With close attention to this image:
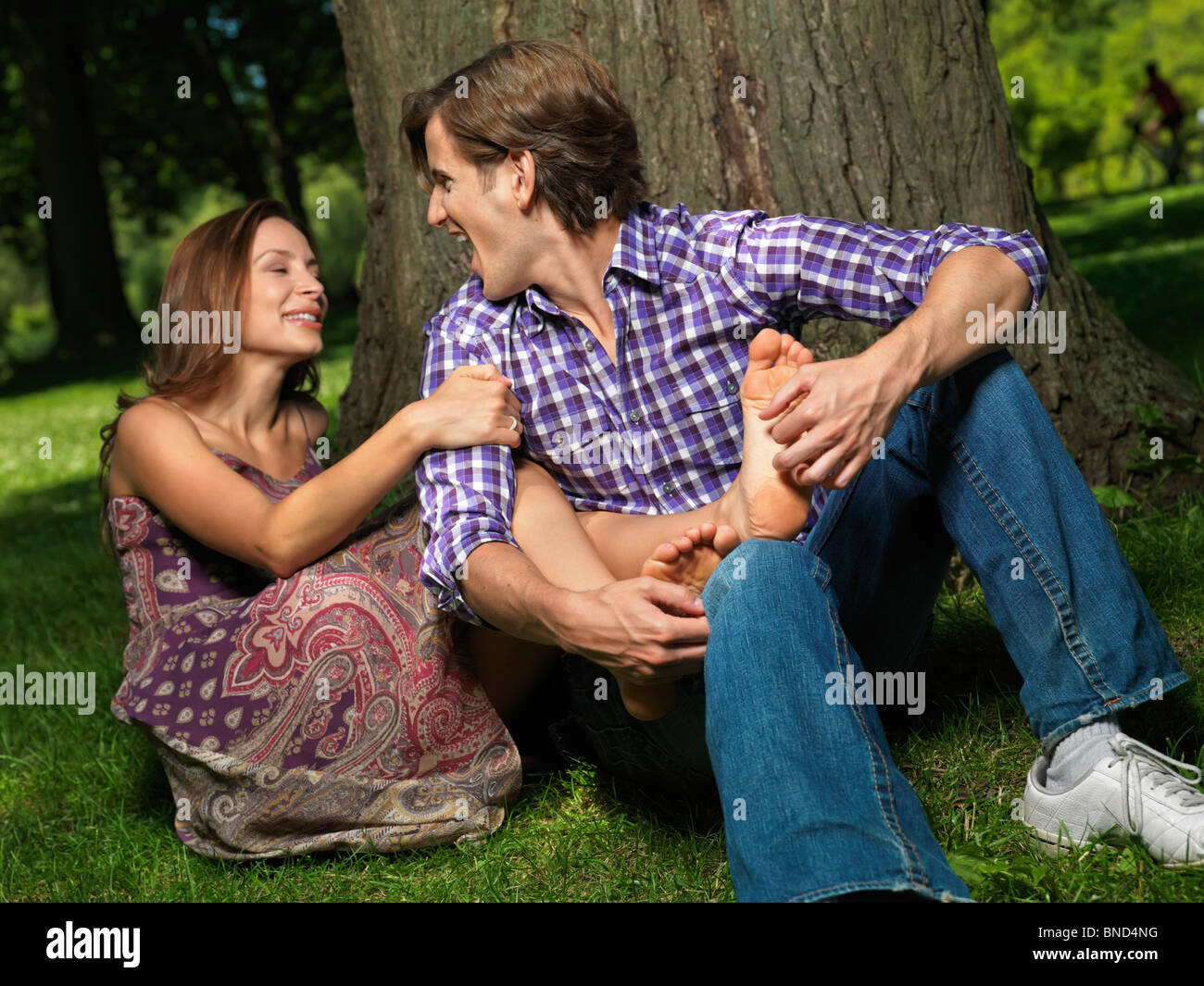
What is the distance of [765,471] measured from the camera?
2.08 metres

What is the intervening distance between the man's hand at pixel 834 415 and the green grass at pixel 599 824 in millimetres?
738

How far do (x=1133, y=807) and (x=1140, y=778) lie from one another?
0.05 meters

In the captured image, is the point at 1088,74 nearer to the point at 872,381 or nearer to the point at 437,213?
the point at 437,213

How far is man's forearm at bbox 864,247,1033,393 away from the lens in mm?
2137

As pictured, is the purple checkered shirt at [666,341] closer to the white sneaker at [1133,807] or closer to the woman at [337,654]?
the woman at [337,654]

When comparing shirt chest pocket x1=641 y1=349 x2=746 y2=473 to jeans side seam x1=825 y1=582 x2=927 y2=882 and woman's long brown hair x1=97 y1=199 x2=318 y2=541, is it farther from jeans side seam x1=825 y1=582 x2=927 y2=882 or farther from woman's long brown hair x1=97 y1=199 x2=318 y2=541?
woman's long brown hair x1=97 y1=199 x2=318 y2=541

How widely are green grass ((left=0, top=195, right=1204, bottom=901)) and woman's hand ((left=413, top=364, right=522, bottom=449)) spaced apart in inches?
34.0

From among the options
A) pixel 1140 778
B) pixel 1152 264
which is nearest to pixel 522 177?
pixel 1140 778

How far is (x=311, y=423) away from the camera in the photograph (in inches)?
127

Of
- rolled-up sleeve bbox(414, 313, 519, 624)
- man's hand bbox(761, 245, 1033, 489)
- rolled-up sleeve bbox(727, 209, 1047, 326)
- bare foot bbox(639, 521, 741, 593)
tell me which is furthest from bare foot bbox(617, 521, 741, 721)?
rolled-up sleeve bbox(727, 209, 1047, 326)

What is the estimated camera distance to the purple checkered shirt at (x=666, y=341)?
248 cm

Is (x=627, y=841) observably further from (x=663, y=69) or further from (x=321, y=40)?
(x=321, y=40)

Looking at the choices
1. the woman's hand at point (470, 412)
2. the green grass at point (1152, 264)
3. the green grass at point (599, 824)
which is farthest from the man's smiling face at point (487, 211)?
the green grass at point (1152, 264)

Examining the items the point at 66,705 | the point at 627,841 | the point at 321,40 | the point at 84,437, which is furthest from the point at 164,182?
the point at 627,841
